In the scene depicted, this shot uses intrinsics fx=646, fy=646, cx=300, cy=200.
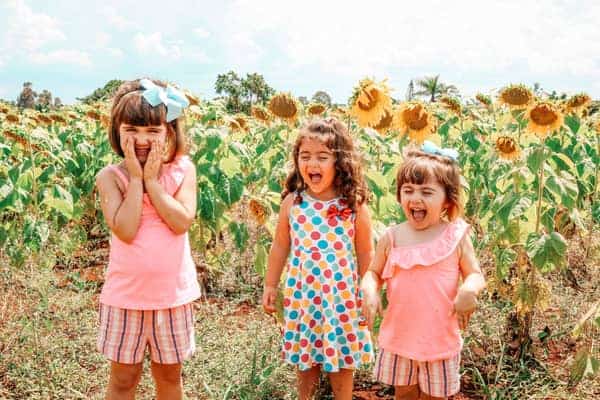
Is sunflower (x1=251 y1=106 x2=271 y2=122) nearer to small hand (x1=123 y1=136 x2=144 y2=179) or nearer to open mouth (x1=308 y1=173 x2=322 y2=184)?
open mouth (x1=308 y1=173 x2=322 y2=184)

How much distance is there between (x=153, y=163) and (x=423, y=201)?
89 cm

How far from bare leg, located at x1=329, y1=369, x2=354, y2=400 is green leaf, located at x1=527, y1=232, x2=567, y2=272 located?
94cm

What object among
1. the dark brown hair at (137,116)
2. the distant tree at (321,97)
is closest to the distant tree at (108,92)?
the dark brown hair at (137,116)

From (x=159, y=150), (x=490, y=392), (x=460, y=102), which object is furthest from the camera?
(x=460, y=102)

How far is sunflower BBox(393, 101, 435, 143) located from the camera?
3.23 metres

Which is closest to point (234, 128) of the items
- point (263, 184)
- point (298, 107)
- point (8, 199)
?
point (263, 184)

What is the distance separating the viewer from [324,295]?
7.56 feet

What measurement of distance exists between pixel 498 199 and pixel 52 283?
2.86 m

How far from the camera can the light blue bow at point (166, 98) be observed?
2135 mm

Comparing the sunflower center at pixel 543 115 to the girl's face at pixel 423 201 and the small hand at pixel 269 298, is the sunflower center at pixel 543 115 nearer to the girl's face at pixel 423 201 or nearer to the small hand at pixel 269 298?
the girl's face at pixel 423 201

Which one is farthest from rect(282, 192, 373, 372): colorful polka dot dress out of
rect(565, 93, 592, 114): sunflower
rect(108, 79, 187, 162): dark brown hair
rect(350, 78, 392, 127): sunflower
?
rect(565, 93, 592, 114): sunflower

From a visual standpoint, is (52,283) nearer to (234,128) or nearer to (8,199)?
(8,199)

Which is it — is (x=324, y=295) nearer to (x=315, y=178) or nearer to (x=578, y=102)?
(x=315, y=178)

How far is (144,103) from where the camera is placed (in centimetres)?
214
